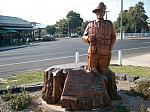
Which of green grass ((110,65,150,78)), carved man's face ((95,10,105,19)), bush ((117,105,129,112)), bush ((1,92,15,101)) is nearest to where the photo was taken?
bush ((117,105,129,112))

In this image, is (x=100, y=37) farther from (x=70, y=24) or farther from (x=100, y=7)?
(x=70, y=24)

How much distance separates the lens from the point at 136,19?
8512cm

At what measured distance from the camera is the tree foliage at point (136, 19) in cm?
8606

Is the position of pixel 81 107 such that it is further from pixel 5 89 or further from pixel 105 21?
pixel 5 89

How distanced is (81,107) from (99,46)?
1589mm

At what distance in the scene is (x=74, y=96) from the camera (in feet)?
24.7

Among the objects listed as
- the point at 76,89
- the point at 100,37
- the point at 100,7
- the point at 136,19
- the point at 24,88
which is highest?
the point at 136,19

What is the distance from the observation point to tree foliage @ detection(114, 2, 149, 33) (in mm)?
86062

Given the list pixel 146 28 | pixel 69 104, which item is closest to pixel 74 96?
pixel 69 104

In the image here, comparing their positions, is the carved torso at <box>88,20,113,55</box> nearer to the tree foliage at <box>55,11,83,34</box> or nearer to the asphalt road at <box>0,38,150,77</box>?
the asphalt road at <box>0,38,150,77</box>

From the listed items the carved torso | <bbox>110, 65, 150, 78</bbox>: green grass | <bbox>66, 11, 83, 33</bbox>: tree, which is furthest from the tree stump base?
<bbox>66, 11, 83, 33</bbox>: tree

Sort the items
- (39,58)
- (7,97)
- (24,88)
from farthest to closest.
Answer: (39,58), (24,88), (7,97)

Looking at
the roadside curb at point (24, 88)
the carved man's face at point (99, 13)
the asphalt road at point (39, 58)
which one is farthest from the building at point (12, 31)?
the carved man's face at point (99, 13)

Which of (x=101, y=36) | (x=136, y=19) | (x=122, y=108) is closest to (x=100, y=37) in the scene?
(x=101, y=36)
